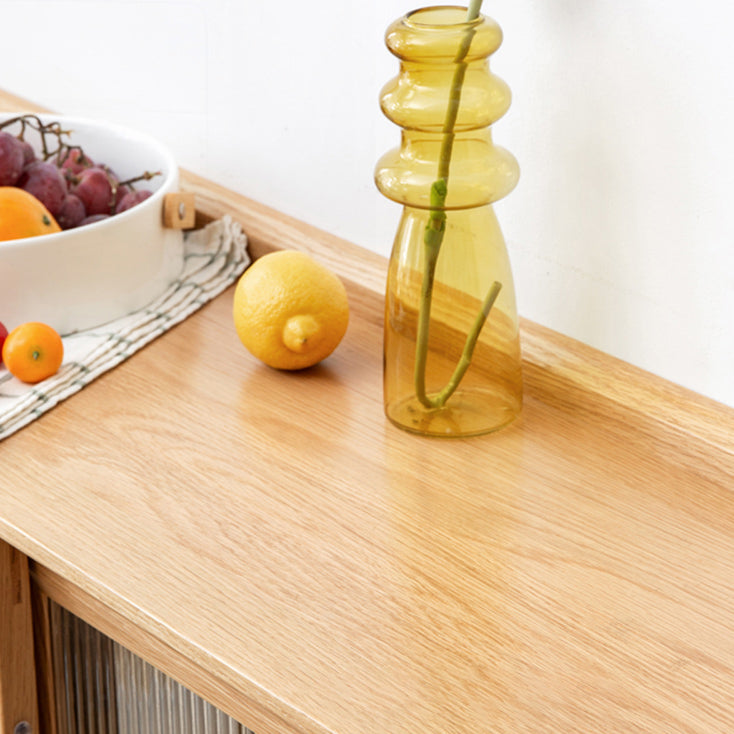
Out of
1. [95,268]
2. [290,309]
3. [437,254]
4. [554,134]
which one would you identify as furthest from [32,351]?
[554,134]

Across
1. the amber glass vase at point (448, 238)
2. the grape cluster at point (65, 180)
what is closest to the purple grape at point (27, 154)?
the grape cluster at point (65, 180)

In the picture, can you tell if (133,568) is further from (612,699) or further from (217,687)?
(612,699)

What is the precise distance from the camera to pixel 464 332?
0.81 meters

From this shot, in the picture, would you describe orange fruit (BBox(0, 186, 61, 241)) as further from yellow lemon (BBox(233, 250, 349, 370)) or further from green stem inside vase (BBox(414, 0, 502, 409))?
green stem inside vase (BBox(414, 0, 502, 409))

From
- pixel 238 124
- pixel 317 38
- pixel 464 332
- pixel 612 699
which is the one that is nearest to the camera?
pixel 612 699

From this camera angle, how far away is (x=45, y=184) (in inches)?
37.4

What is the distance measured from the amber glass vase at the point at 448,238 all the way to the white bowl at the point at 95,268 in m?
0.25

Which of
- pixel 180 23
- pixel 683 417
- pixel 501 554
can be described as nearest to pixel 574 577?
pixel 501 554

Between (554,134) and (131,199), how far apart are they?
39cm

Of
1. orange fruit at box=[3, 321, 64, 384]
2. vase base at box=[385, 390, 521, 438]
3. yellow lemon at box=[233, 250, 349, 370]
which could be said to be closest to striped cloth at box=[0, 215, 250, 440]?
→ orange fruit at box=[3, 321, 64, 384]

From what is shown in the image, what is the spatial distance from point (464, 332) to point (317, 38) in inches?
13.0

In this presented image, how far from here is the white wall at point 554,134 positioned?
0.74 m

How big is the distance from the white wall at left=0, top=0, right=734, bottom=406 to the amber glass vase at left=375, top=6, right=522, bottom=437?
7 cm

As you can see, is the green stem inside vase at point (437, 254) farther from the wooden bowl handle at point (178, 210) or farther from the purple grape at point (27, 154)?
the purple grape at point (27, 154)
